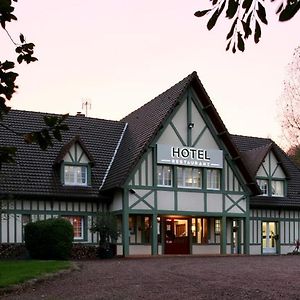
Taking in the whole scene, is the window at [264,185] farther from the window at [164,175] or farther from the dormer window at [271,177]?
the window at [164,175]

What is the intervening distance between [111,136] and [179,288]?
62.6 ft

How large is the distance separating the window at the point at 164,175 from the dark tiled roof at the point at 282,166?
5575mm

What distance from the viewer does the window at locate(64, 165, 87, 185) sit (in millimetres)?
28177

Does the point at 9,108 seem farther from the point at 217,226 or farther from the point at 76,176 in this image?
the point at 217,226

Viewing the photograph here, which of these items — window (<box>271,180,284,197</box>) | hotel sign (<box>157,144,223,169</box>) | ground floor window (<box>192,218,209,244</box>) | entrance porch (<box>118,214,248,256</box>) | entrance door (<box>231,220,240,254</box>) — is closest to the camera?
hotel sign (<box>157,144,223,169</box>)

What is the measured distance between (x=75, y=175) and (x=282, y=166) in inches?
474

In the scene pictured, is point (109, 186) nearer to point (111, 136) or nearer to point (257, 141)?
point (111, 136)

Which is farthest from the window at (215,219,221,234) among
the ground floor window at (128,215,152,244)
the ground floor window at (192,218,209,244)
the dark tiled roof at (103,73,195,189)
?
the dark tiled roof at (103,73,195,189)

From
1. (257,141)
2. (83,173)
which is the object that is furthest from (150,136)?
(257,141)

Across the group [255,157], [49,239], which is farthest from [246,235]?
[49,239]

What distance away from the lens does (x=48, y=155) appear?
1136 inches

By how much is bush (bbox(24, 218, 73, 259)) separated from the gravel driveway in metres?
5.41

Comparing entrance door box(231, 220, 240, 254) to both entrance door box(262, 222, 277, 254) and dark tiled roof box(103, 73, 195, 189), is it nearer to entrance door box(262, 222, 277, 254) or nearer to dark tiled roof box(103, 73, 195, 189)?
entrance door box(262, 222, 277, 254)

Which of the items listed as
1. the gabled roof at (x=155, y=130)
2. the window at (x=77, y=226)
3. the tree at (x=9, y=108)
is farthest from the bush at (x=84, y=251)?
the tree at (x=9, y=108)
